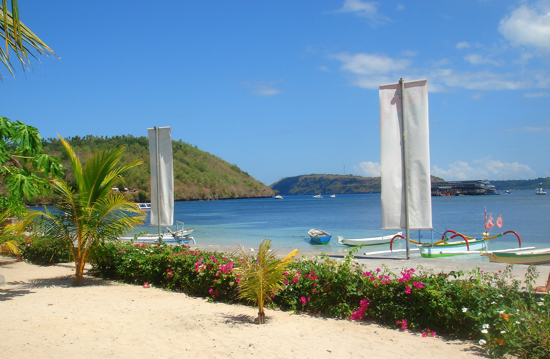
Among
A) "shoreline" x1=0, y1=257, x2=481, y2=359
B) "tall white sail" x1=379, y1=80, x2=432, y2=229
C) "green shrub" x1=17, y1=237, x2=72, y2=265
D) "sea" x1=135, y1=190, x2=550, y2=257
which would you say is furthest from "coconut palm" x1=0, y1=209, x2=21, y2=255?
"tall white sail" x1=379, y1=80, x2=432, y2=229

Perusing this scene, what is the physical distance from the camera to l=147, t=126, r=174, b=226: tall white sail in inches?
430

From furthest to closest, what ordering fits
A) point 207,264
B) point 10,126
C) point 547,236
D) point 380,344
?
point 547,236 < point 207,264 < point 10,126 < point 380,344

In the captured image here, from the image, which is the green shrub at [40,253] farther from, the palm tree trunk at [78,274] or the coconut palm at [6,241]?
the palm tree trunk at [78,274]

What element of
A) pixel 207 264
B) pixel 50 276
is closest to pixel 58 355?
pixel 207 264

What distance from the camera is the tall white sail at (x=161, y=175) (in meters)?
10.9

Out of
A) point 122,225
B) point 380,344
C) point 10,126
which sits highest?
point 10,126

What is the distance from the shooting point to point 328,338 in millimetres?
4438

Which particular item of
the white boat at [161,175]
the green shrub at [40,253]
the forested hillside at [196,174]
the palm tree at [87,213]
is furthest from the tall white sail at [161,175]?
the forested hillside at [196,174]

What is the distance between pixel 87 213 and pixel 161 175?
155 inches

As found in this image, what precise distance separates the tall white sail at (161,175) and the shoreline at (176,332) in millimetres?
4770

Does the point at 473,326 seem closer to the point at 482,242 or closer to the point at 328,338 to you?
the point at 328,338

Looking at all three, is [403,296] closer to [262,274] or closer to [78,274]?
[262,274]

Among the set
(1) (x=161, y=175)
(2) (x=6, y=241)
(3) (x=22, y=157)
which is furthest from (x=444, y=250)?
(2) (x=6, y=241)

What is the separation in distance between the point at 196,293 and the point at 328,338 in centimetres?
284
